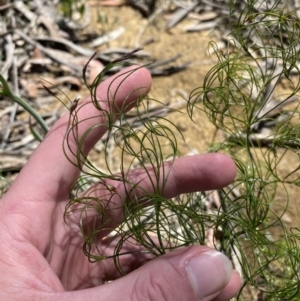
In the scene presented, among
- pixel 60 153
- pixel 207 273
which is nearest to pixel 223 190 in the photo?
pixel 207 273

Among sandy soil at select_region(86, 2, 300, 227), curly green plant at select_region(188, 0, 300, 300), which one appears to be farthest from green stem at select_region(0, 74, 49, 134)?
sandy soil at select_region(86, 2, 300, 227)

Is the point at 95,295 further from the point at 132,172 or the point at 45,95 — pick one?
the point at 45,95

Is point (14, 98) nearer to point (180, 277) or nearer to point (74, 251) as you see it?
point (74, 251)

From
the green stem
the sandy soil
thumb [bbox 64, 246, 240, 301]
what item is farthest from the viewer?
the sandy soil

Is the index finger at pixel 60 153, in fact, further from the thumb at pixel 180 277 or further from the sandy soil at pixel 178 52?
the sandy soil at pixel 178 52

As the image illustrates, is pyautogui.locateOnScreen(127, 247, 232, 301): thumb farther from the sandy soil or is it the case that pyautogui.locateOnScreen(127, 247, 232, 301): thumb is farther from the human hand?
the sandy soil

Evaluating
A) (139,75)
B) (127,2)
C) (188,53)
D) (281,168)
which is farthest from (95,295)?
(127,2)

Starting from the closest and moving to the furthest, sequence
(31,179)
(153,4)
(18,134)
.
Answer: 1. (31,179)
2. (18,134)
3. (153,4)
